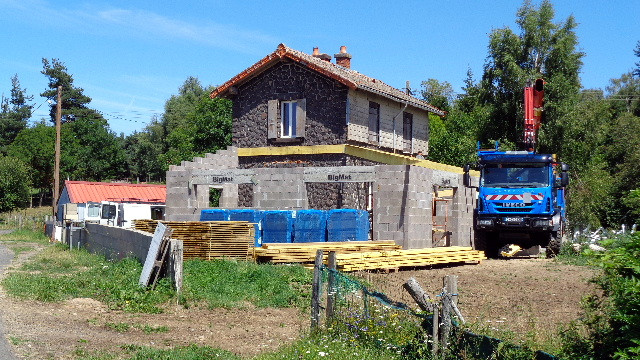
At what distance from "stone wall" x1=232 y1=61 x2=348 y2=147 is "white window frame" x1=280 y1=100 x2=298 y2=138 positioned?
1.06ft

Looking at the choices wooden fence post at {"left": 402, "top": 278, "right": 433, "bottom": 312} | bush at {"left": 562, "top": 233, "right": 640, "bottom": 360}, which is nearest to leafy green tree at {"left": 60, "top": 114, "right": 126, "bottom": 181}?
wooden fence post at {"left": 402, "top": 278, "right": 433, "bottom": 312}

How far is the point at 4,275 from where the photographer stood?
1886cm

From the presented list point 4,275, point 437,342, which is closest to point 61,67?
point 4,275

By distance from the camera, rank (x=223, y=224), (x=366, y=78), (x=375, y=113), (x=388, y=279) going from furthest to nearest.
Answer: (x=366, y=78) → (x=375, y=113) → (x=223, y=224) → (x=388, y=279)

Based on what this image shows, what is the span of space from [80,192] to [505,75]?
3033cm

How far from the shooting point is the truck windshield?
874 inches

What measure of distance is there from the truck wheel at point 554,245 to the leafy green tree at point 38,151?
60.7 meters

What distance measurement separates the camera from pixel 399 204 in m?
21.1

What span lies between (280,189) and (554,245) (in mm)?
9242

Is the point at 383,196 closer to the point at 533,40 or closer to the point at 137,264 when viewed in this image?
the point at 137,264

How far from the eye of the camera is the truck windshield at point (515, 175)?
22.2 m

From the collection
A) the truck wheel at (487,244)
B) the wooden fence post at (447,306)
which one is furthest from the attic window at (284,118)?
the wooden fence post at (447,306)

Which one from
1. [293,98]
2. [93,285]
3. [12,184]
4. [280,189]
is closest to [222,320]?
[93,285]

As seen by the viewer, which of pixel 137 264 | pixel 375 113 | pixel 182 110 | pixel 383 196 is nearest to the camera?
pixel 137 264
